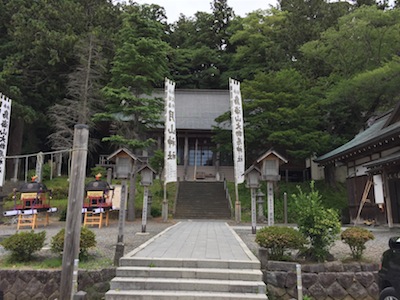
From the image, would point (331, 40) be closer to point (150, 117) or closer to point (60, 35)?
point (150, 117)

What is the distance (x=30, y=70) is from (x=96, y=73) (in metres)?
5.27

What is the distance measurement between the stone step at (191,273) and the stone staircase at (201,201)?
11.3 meters

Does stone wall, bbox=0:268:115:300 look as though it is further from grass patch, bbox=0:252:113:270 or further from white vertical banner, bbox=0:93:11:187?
white vertical banner, bbox=0:93:11:187

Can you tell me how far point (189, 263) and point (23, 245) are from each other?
134 inches

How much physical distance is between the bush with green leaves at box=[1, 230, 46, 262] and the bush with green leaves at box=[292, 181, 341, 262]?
17.6ft

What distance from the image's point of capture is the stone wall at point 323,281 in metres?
5.26

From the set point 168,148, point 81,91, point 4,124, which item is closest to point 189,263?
point 168,148

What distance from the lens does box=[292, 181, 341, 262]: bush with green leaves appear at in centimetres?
562

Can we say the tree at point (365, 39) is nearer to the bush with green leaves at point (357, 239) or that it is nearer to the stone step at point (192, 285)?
the bush with green leaves at point (357, 239)

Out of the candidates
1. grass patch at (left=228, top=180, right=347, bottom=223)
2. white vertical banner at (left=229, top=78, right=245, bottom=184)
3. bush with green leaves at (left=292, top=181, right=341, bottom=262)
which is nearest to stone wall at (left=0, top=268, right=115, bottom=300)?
bush with green leaves at (left=292, top=181, right=341, bottom=262)

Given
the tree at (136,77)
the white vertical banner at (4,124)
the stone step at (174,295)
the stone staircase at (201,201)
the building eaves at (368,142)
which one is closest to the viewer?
the stone step at (174,295)

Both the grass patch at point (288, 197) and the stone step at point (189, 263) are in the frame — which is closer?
the stone step at point (189, 263)

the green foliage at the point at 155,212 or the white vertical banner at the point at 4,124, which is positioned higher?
the white vertical banner at the point at 4,124

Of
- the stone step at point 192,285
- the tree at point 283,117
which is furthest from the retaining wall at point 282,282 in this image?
the tree at point 283,117
